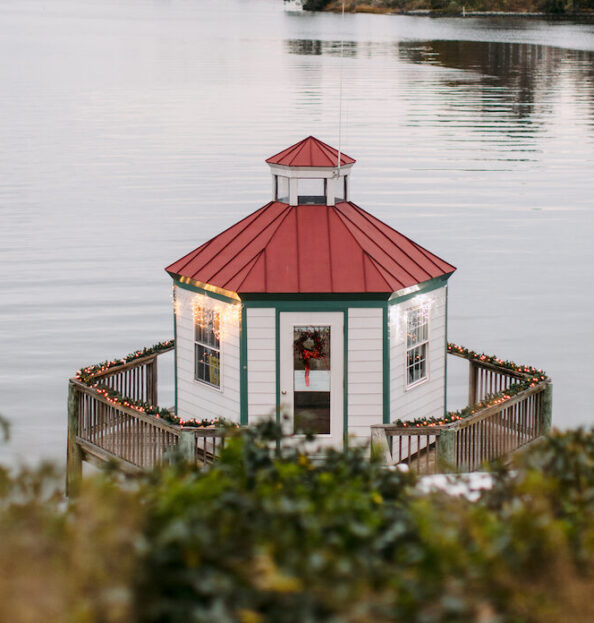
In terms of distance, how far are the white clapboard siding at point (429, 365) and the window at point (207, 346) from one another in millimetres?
2297

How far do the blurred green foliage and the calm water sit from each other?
101 cm

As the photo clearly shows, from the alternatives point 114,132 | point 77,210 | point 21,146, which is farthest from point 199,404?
point 114,132

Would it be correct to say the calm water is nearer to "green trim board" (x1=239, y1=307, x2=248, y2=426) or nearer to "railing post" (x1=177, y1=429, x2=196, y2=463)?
"railing post" (x1=177, y1=429, x2=196, y2=463)

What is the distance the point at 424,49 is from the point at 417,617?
369ft

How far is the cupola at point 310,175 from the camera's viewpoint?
14.0 metres

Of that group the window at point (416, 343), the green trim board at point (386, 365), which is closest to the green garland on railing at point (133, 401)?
the green trim board at point (386, 365)

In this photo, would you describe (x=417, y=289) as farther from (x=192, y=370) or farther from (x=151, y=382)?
(x=151, y=382)

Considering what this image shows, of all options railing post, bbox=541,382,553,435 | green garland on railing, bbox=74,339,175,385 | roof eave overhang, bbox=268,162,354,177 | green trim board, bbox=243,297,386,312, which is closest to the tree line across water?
green garland on railing, bbox=74,339,175,385

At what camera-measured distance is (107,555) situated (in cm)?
382

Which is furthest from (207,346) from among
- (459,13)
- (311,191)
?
(459,13)

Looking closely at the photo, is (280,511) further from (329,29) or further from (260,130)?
(329,29)

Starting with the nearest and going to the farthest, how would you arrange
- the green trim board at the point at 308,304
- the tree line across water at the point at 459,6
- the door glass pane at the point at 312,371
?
the green trim board at the point at 308,304 < the door glass pane at the point at 312,371 < the tree line across water at the point at 459,6

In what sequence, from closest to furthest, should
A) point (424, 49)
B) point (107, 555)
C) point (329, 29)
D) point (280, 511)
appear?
point (107, 555)
point (280, 511)
point (424, 49)
point (329, 29)

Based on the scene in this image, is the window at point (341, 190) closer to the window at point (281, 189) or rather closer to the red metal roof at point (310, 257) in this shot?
the red metal roof at point (310, 257)
